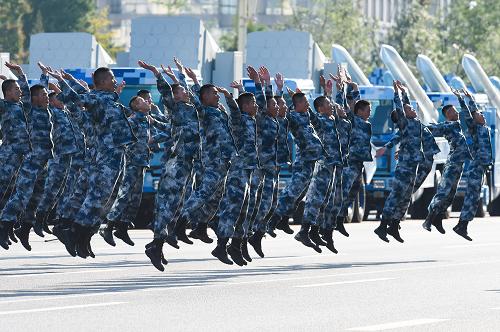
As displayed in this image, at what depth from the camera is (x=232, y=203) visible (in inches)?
669

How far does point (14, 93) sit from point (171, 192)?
282 cm

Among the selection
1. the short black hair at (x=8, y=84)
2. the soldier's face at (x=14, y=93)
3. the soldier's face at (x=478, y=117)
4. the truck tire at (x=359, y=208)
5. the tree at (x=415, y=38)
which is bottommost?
the truck tire at (x=359, y=208)

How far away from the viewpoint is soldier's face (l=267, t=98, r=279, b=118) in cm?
1841

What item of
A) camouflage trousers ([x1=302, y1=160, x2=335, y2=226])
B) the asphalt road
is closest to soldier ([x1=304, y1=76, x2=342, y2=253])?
camouflage trousers ([x1=302, y1=160, x2=335, y2=226])

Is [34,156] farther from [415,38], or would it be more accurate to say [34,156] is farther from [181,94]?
[415,38]

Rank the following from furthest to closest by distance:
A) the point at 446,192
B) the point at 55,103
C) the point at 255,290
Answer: the point at 446,192 → the point at 55,103 → the point at 255,290

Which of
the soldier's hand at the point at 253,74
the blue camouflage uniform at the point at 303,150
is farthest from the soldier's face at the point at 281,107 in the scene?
the soldier's hand at the point at 253,74

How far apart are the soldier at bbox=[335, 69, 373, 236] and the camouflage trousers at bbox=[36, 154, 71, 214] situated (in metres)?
3.04

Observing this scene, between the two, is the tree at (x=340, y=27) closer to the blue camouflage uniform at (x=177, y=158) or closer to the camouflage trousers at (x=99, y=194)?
the blue camouflage uniform at (x=177, y=158)

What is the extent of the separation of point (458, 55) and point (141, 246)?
185 ft

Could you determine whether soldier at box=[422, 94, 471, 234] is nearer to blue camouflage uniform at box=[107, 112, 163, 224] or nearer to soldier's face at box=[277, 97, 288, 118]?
soldier's face at box=[277, 97, 288, 118]

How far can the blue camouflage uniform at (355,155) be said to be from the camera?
68.0ft

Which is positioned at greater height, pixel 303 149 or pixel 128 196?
pixel 303 149

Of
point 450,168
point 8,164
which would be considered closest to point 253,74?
point 8,164
